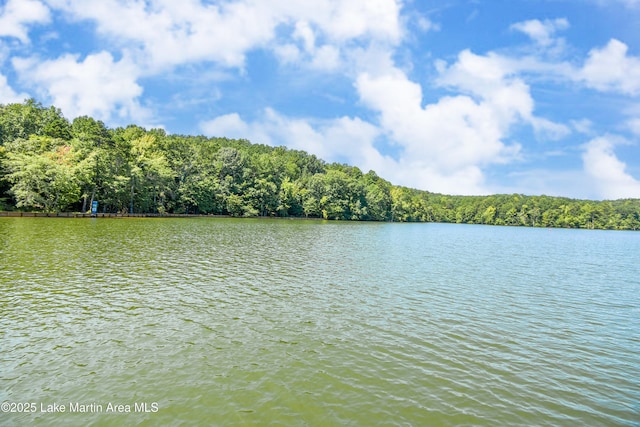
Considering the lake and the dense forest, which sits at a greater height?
the dense forest

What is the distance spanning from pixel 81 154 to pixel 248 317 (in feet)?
243

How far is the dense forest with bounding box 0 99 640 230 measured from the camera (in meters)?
62.5

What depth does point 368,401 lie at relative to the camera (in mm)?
8164

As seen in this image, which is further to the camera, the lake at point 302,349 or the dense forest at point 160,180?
the dense forest at point 160,180

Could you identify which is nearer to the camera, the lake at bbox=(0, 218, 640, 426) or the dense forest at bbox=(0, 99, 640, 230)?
the lake at bbox=(0, 218, 640, 426)

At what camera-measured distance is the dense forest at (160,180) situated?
6253cm

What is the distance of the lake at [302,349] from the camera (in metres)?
7.77

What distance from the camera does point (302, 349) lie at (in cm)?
1098

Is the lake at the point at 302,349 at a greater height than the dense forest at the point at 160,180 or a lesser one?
lesser

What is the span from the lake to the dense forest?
5114 cm

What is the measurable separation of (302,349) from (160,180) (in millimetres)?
85167

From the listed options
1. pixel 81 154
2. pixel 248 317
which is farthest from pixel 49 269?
pixel 81 154

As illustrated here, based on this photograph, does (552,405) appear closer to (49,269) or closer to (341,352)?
(341,352)

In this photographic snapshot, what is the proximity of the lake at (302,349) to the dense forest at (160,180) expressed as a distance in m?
51.1
